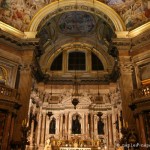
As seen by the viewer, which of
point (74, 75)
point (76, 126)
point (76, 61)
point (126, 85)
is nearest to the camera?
point (126, 85)

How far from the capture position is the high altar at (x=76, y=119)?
17.1 meters

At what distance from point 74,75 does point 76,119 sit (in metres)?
4.53

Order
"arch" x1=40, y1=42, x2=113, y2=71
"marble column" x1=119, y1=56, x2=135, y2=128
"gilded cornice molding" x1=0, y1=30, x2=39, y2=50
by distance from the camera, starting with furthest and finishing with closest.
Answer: "arch" x1=40, y1=42, x2=113, y2=71 → "gilded cornice molding" x1=0, y1=30, x2=39, y2=50 → "marble column" x1=119, y1=56, x2=135, y2=128

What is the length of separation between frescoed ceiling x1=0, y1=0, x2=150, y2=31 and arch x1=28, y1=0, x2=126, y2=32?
0.35 metres

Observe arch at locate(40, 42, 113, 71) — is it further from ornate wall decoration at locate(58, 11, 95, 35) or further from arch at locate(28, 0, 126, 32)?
arch at locate(28, 0, 126, 32)

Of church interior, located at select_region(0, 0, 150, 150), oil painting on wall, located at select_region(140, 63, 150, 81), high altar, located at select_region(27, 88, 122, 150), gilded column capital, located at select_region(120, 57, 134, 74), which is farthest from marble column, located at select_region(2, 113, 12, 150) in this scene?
oil painting on wall, located at select_region(140, 63, 150, 81)

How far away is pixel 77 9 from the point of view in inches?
644

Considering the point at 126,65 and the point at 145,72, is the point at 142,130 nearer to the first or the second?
the point at 145,72

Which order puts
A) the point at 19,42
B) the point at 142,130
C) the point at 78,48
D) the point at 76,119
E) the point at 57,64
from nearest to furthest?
1. the point at 142,130
2. the point at 19,42
3. the point at 76,119
4. the point at 57,64
5. the point at 78,48

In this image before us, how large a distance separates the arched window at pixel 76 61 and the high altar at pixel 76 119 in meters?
2.98

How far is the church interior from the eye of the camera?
11.8 m

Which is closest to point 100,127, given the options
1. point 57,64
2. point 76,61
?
point 76,61

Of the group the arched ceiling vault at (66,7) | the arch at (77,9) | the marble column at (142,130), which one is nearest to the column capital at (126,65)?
the arched ceiling vault at (66,7)

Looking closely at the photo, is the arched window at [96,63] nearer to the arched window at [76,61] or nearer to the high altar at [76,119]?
the arched window at [76,61]
